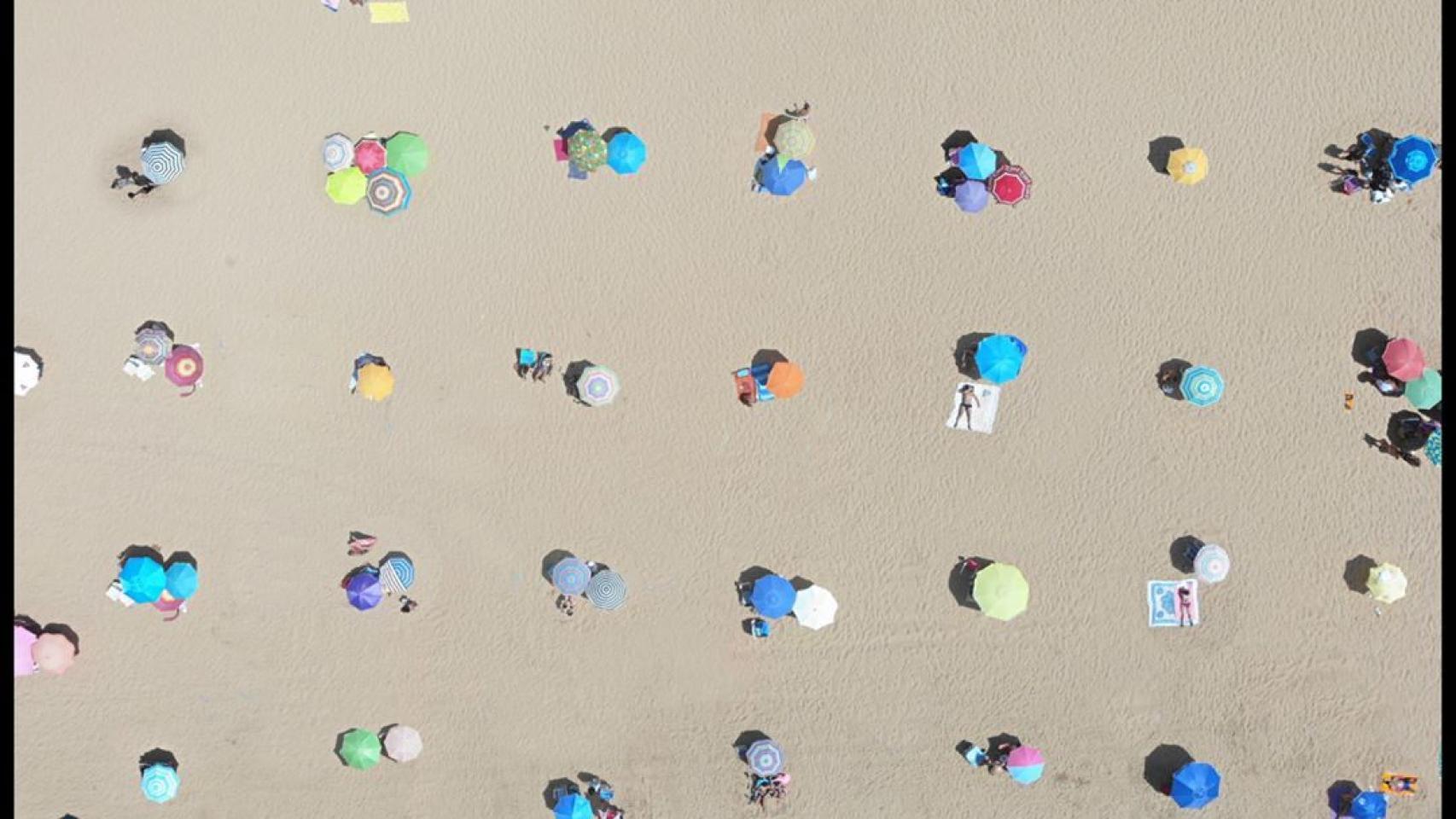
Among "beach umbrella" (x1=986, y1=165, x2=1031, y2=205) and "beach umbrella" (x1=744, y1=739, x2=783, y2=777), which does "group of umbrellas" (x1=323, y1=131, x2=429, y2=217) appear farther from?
"beach umbrella" (x1=744, y1=739, x2=783, y2=777)

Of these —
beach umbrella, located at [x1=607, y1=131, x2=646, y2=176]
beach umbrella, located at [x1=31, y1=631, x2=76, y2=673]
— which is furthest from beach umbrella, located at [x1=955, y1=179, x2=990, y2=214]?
beach umbrella, located at [x1=31, y1=631, x2=76, y2=673]

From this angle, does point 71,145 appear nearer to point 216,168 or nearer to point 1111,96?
point 216,168

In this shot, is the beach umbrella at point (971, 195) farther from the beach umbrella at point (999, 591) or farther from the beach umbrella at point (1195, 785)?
the beach umbrella at point (1195, 785)

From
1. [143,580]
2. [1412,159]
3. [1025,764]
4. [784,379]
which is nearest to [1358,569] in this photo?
[1025,764]

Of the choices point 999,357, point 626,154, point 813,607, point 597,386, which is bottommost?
point 813,607

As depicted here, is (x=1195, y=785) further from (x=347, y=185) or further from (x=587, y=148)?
(x=347, y=185)

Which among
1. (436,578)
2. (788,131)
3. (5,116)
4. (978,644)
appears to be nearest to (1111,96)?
(788,131)

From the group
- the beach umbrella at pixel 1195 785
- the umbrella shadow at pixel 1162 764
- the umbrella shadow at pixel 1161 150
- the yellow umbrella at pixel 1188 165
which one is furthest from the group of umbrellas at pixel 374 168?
the beach umbrella at pixel 1195 785
